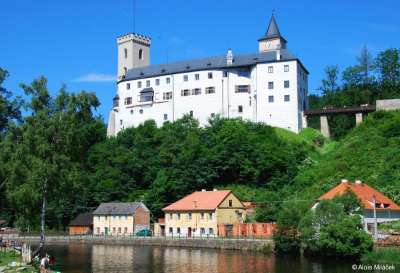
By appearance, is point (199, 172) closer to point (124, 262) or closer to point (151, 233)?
point (151, 233)

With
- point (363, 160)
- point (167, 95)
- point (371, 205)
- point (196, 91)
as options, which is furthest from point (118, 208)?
point (371, 205)

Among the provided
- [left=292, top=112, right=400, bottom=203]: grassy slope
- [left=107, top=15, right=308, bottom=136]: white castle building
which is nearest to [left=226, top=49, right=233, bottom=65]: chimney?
[left=107, top=15, right=308, bottom=136]: white castle building

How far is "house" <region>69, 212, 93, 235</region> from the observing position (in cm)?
7238

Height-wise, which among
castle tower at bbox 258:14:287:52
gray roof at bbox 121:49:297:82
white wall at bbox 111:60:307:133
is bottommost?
white wall at bbox 111:60:307:133

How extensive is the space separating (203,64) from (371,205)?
156 feet

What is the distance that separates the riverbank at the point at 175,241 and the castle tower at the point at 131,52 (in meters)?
41.5

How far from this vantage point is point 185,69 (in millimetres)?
87125

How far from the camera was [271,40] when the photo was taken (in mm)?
89125

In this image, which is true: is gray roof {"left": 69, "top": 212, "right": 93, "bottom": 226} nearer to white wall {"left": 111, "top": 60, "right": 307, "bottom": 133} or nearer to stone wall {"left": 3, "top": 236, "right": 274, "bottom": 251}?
stone wall {"left": 3, "top": 236, "right": 274, "bottom": 251}

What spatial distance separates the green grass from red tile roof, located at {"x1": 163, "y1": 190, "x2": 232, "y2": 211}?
78.6 feet

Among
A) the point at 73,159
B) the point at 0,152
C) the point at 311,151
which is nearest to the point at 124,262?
the point at 73,159

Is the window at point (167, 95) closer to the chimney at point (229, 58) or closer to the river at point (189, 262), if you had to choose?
the chimney at point (229, 58)

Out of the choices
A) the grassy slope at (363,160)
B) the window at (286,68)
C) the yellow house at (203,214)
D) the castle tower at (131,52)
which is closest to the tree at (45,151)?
the yellow house at (203,214)

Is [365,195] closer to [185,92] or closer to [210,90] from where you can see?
[210,90]
